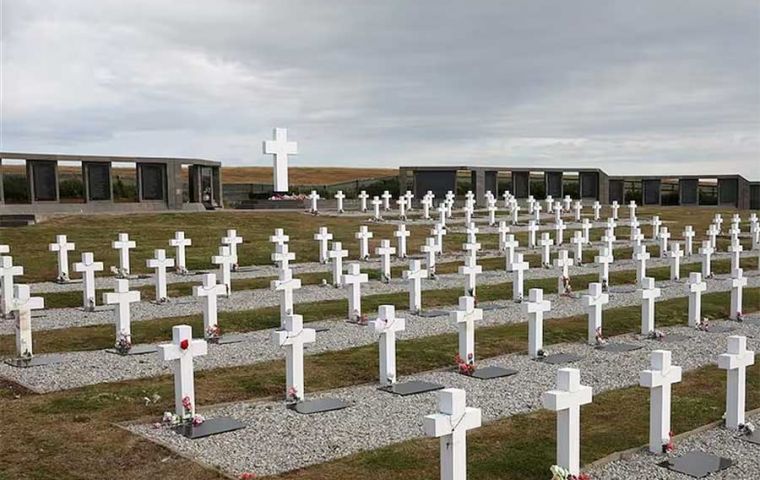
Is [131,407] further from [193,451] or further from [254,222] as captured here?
[254,222]

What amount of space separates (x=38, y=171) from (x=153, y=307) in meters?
20.5

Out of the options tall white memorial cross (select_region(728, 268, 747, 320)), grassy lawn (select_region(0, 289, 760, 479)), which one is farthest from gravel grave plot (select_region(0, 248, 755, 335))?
tall white memorial cross (select_region(728, 268, 747, 320))

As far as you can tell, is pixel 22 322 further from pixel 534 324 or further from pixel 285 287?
pixel 534 324

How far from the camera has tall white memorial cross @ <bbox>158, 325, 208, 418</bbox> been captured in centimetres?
805

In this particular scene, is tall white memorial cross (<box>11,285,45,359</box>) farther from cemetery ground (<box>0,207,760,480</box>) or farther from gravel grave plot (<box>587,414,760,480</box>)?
gravel grave plot (<box>587,414,760,480</box>)

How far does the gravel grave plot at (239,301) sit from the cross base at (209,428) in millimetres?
6517

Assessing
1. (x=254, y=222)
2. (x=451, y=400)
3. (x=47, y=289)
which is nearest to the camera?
(x=451, y=400)

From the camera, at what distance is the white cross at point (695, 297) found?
13.8 metres

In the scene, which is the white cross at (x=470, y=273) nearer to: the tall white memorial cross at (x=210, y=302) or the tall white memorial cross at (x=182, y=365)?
the tall white memorial cross at (x=210, y=302)

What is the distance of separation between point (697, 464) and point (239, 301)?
1102 cm

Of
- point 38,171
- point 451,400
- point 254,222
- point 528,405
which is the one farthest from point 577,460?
point 38,171

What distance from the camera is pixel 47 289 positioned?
17.4 metres

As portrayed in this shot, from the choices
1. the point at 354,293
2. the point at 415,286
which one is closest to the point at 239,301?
the point at 354,293

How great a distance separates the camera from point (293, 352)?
9.03 m
